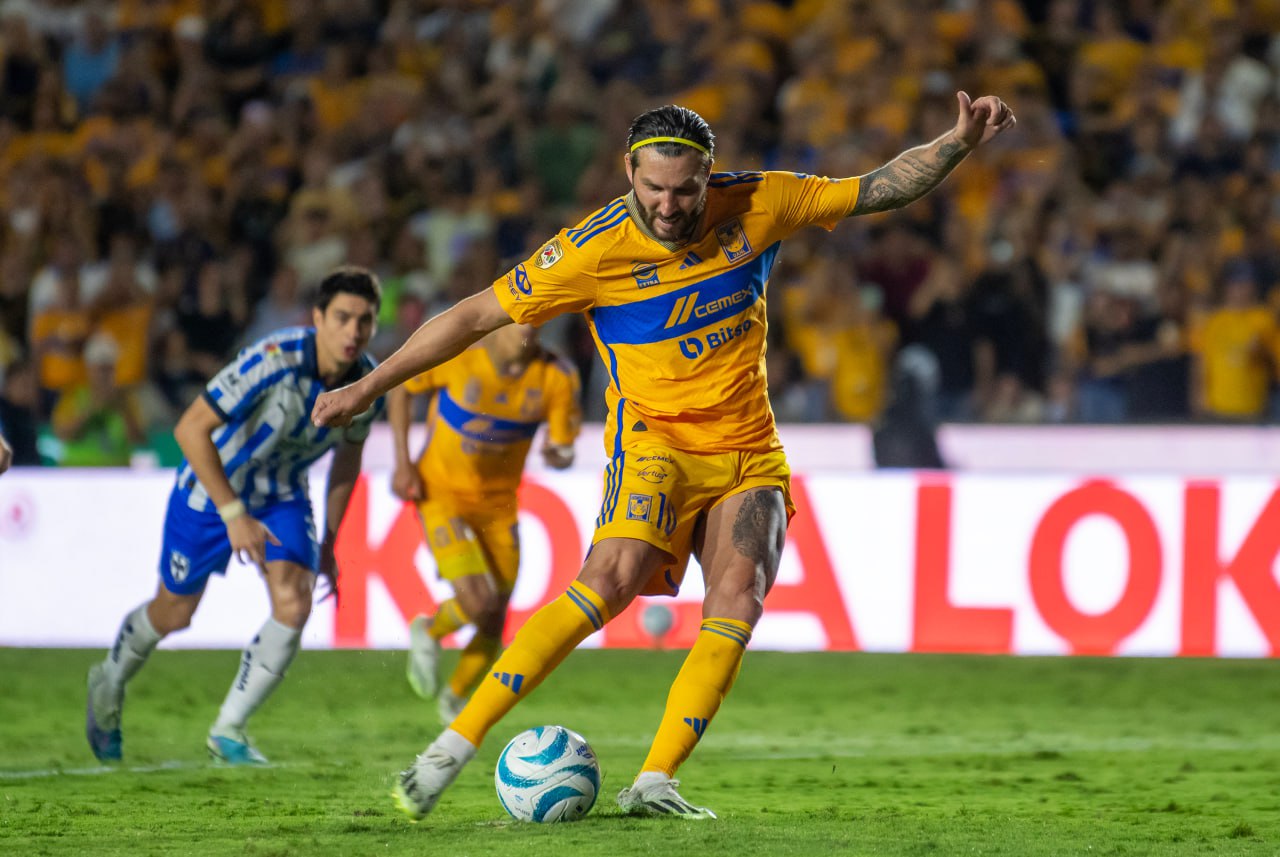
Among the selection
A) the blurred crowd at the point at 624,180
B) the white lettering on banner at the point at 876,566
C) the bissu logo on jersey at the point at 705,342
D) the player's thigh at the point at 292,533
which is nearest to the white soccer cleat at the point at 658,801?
the bissu logo on jersey at the point at 705,342

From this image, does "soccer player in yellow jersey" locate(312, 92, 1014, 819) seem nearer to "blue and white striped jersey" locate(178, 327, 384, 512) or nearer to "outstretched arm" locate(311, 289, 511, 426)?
"outstretched arm" locate(311, 289, 511, 426)

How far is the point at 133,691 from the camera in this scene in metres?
9.41

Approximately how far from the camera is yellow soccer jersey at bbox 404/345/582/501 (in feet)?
27.2

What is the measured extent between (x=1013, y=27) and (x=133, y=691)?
356 inches

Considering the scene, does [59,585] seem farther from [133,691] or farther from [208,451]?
[208,451]

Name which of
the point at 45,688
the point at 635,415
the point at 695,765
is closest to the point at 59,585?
the point at 45,688

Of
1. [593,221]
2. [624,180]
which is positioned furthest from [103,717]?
[624,180]

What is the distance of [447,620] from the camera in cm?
865

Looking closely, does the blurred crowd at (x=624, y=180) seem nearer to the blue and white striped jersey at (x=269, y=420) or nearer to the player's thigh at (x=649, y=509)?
the blue and white striped jersey at (x=269, y=420)

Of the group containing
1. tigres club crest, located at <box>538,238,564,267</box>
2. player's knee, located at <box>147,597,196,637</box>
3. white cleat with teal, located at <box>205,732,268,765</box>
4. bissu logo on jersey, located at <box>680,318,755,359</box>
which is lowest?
white cleat with teal, located at <box>205,732,268,765</box>

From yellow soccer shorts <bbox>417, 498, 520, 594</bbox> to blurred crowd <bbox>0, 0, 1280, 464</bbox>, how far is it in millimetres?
3342

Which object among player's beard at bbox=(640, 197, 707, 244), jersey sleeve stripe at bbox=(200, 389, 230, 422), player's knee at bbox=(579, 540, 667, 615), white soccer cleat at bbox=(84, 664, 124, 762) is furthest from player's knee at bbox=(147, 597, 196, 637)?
player's beard at bbox=(640, 197, 707, 244)

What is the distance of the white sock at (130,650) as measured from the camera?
7199 millimetres

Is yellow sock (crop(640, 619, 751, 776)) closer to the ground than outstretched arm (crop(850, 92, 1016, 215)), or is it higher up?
closer to the ground
